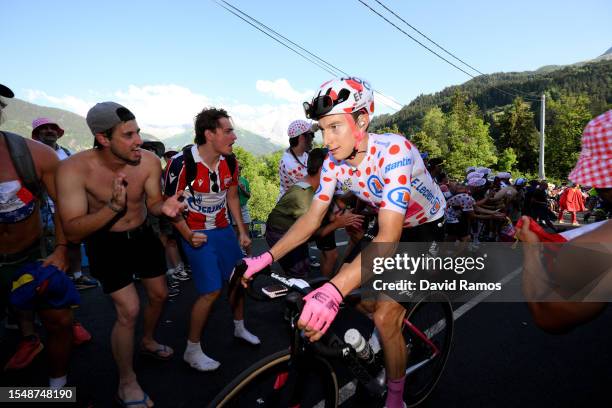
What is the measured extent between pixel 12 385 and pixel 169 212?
2233 millimetres

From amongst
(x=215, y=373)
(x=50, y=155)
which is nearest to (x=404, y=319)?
(x=215, y=373)

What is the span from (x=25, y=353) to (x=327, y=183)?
3.55m

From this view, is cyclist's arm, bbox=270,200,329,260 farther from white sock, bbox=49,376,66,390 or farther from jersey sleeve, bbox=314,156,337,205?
white sock, bbox=49,376,66,390

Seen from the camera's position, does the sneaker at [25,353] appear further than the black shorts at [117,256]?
Yes

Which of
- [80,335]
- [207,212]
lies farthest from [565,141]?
[80,335]

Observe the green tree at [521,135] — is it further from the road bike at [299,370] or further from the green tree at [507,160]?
the road bike at [299,370]

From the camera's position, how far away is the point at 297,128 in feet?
18.8

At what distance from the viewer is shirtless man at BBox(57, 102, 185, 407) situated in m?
2.70

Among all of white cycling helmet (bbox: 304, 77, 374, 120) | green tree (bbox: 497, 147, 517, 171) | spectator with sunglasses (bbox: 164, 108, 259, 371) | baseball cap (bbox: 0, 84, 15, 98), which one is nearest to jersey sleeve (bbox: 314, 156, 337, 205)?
white cycling helmet (bbox: 304, 77, 374, 120)

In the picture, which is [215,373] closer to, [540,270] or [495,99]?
[540,270]

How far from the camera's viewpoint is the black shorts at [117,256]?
113 inches

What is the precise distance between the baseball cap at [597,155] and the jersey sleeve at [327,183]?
60.8 inches

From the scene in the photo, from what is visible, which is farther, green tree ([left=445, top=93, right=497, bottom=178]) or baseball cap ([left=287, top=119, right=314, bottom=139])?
green tree ([left=445, top=93, right=497, bottom=178])

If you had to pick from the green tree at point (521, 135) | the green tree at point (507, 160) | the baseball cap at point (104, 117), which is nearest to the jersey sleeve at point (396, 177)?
the baseball cap at point (104, 117)
